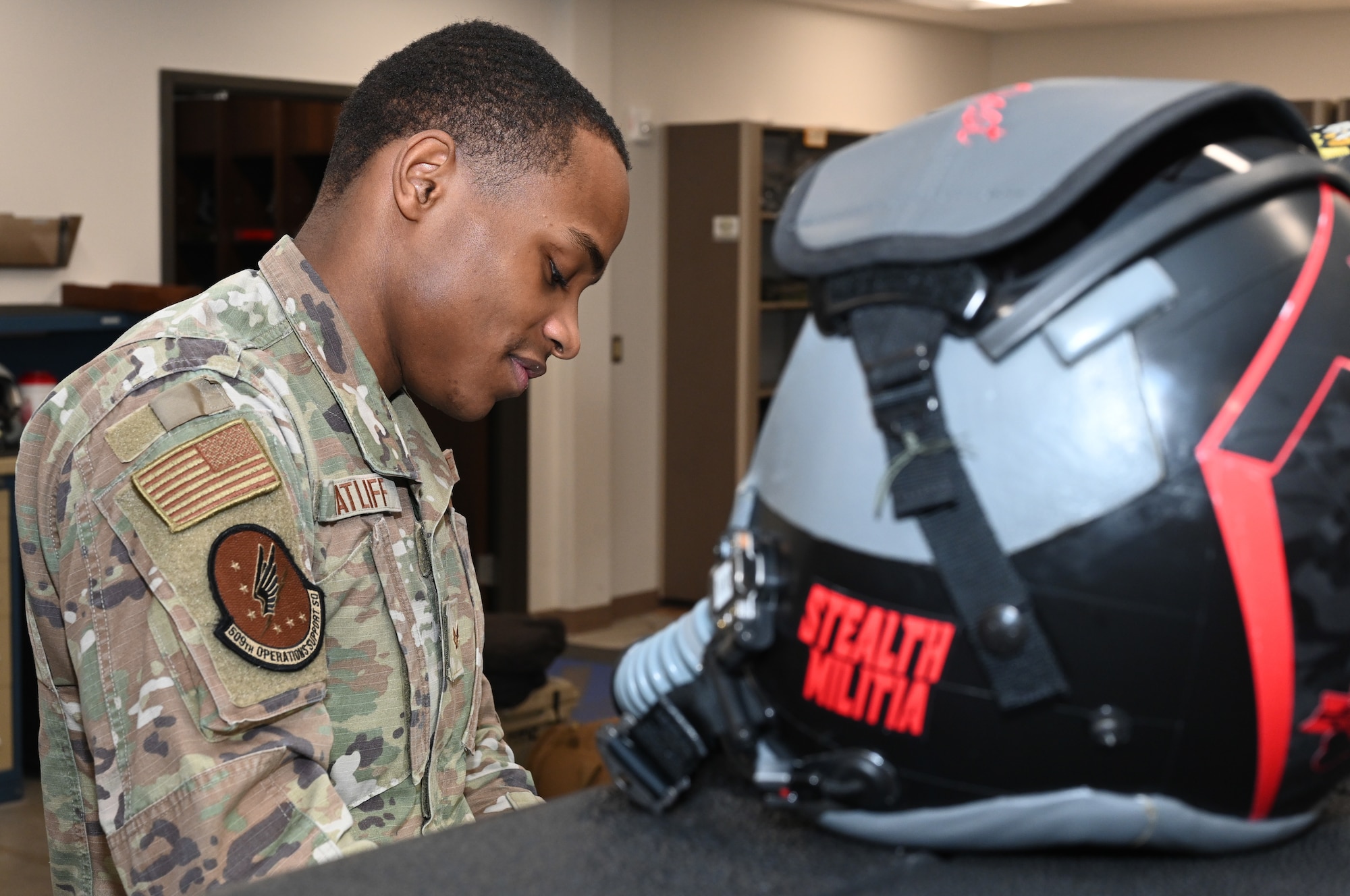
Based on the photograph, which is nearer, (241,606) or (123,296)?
(241,606)

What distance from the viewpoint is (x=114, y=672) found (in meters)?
0.96

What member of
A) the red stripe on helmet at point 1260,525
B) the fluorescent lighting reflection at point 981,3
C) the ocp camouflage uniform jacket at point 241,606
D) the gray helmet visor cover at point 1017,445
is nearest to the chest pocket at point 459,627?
the ocp camouflage uniform jacket at point 241,606

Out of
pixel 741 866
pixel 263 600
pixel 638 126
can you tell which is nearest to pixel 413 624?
pixel 263 600

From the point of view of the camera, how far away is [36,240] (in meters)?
4.25

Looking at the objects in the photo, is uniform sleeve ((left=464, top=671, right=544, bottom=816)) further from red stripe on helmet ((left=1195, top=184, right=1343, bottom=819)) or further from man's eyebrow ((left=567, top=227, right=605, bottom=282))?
red stripe on helmet ((left=1195, top=184, right=1343, bottom=819))

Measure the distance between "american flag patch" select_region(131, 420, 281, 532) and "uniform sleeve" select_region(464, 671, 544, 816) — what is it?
1.29 ft

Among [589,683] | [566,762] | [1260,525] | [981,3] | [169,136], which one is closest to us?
[1260,525]

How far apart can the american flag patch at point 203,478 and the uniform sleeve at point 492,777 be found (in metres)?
0.39

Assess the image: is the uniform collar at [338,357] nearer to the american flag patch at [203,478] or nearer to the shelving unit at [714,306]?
the american flag patch at [203,478]

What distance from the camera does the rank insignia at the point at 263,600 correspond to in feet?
3.07

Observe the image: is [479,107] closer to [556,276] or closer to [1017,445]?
[556,276]

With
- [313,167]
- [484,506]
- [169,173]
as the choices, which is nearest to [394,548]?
[169,173]

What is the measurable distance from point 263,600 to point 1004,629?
582 millimetres

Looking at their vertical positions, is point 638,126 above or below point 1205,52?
below
